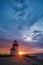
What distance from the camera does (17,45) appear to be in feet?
253

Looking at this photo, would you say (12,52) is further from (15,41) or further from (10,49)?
(15,41)

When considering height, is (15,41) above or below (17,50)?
above

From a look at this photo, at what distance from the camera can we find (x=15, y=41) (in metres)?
78.9

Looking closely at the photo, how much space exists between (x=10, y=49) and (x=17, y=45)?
4.90 metres

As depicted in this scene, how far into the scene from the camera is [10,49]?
2980 inches

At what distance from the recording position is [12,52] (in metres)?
74.5

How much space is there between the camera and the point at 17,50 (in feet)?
248

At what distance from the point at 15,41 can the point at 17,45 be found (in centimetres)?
328

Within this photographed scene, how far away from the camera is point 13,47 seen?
7638cm

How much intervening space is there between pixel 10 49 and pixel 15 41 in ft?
20.6

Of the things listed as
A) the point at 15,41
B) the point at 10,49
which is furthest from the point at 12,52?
the point at 15,41

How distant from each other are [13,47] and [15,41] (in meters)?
4.43

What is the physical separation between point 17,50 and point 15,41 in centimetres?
624

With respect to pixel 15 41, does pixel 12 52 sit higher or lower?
lower
